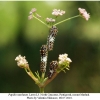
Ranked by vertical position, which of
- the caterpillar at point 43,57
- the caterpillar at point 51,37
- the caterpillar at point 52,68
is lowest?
the caterpillar at point 52,68

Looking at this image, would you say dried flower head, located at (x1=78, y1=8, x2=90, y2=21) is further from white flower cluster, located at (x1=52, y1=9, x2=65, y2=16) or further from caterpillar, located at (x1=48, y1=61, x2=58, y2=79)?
caterpillar, located at (x1=48, y1=61, x2=58, y2=79)

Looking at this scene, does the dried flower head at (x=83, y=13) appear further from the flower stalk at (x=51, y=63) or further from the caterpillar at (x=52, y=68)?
the caterpillar at (x=52, y=68)

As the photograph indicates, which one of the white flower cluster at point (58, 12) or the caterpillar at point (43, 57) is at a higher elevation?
the white flower cluster at point (58, 12)

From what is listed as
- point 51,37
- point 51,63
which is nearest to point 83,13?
point 51,37

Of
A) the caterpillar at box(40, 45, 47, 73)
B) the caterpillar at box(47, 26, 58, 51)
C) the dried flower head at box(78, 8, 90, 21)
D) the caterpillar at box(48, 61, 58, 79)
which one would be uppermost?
the dried flower head at box(78, 8, 90, 21)

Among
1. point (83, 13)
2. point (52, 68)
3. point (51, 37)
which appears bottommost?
point (52, 68)

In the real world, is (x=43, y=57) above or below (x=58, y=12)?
below

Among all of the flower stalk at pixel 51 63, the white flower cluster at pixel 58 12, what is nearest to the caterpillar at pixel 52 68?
the flower stalk at pixel 51 63

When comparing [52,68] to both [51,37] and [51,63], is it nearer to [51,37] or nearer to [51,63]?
[51,63]

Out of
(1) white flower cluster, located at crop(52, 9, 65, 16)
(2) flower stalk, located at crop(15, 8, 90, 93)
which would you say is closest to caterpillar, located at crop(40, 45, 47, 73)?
(2) flower stalk, located at crop(15, 8, 90, 93)

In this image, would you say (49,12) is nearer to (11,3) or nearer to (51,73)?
(11,3)

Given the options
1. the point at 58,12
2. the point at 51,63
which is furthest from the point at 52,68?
the point at 58,12
